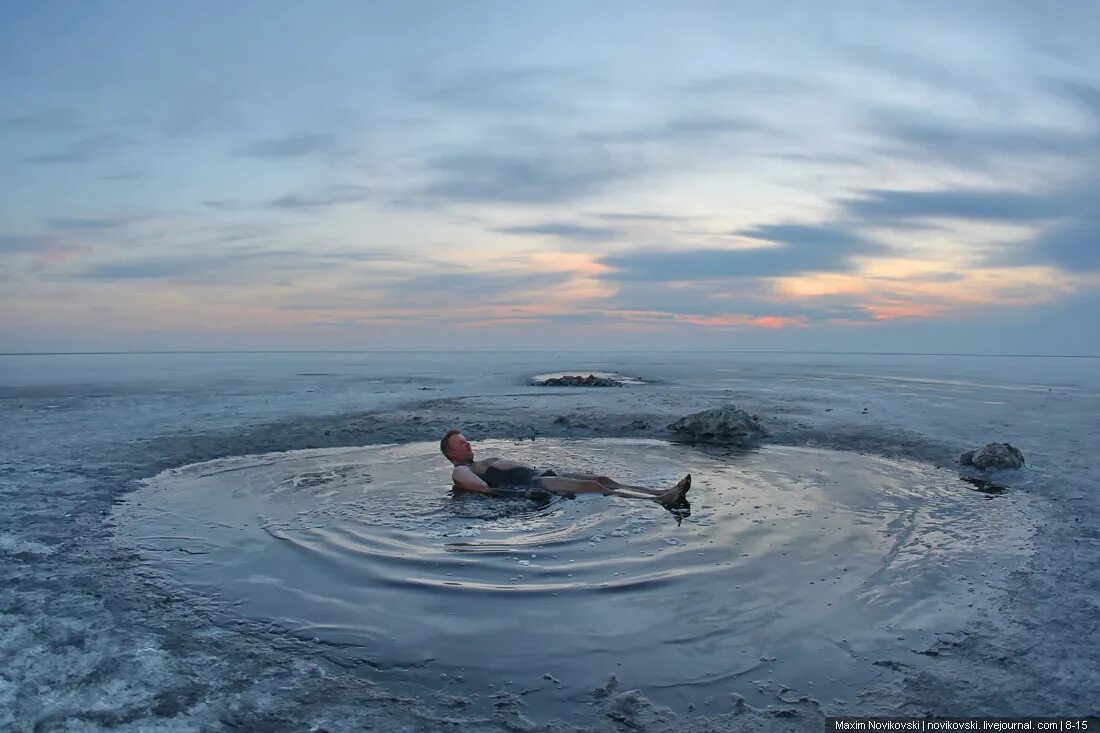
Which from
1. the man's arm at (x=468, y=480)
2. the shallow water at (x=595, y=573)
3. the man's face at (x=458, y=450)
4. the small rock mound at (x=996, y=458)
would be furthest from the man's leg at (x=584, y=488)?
the small rock mound at (x=996, y=458)

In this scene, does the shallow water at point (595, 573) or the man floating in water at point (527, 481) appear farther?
the man floating in water at point (527, 481)

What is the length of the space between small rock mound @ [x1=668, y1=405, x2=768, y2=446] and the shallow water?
17.2ft

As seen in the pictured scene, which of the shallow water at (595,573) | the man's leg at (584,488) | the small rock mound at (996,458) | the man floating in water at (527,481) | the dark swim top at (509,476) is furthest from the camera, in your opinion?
the small rock mound at (996,458)

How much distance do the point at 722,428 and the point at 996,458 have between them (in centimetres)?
664

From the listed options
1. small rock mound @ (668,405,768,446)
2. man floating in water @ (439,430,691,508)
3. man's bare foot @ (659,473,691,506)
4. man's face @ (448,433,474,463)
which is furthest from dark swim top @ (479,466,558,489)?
small rock mound @ (668,405,768,446)

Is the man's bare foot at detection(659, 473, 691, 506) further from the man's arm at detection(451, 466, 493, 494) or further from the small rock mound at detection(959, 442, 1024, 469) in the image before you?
the small rock mound at detection(959, 442, 1024, 469)

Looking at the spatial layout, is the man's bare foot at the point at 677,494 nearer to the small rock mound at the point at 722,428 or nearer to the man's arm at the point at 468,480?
the man's arm at the point at 468,480

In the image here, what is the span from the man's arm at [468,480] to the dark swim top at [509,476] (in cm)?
17

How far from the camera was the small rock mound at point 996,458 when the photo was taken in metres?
14.9

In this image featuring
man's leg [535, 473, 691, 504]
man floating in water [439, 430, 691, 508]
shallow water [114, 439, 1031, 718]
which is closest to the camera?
shallow water [114, 439, 1031, 718]

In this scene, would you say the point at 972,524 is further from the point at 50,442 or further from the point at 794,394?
the point at 794,394

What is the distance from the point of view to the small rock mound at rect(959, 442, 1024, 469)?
1487 cm

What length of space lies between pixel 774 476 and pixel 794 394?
24.4 meters

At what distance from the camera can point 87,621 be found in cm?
699
